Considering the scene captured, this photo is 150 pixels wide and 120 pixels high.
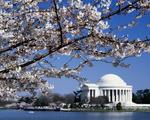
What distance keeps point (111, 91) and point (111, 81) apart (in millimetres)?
3659

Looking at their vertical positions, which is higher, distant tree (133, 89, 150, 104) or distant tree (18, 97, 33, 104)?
distant tree (133, 89, 150, 104)

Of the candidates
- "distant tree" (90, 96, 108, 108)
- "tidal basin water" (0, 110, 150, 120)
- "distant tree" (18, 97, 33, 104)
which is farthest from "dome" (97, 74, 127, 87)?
"distant tree" (18, 97, 33, 104)

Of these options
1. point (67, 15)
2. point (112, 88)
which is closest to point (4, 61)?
point (67, 15)

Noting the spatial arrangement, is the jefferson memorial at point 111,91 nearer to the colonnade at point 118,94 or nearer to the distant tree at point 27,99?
the colonnade at point 118,94

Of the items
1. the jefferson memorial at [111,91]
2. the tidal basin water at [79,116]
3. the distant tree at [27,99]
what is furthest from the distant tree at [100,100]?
the distant tree at [27,99]

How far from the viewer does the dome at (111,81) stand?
168100 mm

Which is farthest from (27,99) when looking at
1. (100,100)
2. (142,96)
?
(142,96)

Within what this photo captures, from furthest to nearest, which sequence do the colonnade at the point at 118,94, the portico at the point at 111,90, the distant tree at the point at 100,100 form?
the colonnade at the point at 118,94 < the portico at the point at 111,90 < the distant tree at the point at 100,100

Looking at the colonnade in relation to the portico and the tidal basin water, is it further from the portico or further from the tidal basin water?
the tidal basin water

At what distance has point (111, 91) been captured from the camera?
170 meters

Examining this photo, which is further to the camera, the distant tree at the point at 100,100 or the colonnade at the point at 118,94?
the colonnade at the point at 118,94

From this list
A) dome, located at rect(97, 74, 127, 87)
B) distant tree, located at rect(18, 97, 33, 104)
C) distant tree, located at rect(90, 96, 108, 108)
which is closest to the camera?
distant tree, located at rect(18, 97, 33, 104)

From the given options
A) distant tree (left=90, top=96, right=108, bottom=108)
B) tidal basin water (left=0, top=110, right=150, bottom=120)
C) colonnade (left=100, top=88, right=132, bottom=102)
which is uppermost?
colonnade (left=100, top=88, right=132, bottom=102)

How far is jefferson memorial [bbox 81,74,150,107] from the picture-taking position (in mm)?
168125
